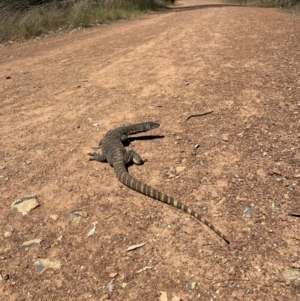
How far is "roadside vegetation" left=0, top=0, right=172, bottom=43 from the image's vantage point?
14.2m

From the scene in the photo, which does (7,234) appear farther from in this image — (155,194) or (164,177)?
(164,177)

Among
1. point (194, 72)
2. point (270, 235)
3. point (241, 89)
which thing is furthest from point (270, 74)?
point (270, 235)

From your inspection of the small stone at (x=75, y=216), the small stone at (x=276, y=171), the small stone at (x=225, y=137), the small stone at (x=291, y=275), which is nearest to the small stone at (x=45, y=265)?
the small stone at (x=75, y=216)

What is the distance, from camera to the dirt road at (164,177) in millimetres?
2975

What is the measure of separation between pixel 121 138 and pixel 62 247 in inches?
75.5

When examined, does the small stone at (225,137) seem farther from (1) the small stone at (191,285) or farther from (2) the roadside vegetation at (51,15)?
(2) the roadside vegetation at (51,15)

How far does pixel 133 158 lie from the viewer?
4.49m

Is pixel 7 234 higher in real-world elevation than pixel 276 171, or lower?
higher

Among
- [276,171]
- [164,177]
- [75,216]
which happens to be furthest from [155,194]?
[276,171]

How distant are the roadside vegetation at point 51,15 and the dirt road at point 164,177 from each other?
7052 millimetres

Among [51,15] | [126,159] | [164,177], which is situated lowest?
[164,177]

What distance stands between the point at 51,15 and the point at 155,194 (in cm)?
1371

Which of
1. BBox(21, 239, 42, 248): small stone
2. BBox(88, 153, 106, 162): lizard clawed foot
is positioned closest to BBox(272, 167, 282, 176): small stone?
BBox(88, 153, 106, 162): lizard clawed foot

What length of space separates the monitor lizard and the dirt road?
0.08 metres
